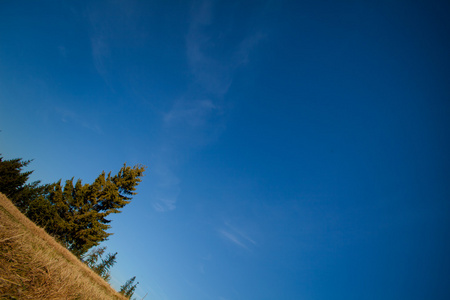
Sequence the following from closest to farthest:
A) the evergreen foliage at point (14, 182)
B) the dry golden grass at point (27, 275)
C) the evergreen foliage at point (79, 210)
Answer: the dry golden grass at point (27, 275)
the evergreen foliage at point (79, 210)
the evergreen foliage at point (14, 182)

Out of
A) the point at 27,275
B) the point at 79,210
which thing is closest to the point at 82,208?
the point at 79,210

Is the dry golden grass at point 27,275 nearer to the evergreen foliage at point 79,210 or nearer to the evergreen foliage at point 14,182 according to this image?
the evergreen foliage at point 79,210

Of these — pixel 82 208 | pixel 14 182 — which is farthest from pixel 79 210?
pixel 14 182

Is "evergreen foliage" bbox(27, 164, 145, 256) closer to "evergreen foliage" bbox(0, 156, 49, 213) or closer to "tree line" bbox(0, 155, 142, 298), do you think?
"tree line" bbox(0, 155, 142, 298)

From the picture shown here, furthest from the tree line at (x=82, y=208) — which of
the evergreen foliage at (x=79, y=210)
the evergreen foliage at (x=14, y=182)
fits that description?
the evergreen foliage at (x=14, y=182)

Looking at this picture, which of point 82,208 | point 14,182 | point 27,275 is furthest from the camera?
point 14,182

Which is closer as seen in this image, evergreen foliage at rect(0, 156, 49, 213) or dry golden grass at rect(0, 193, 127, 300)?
dry golden grass at rect(0, 193, 127, 300)

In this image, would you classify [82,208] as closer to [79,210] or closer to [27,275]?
[79,210]

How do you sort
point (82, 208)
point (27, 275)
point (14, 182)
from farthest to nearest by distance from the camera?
point (14, 182), point (82, 208), point (27, 275)

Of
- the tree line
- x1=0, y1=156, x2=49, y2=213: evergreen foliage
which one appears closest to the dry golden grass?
the tree line

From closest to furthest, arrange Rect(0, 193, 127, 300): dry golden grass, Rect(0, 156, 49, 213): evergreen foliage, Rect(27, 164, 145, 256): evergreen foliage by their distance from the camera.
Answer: Rect(0, 193, 127, 300): dry golden grass → Rect(27, 164, 145, 256): evergreen foliage → Rect(0, 156, 49, 213): evergreen foliage

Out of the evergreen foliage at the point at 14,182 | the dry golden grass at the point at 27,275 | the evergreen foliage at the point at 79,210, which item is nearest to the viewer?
the dry golden grass at the point at 27,275

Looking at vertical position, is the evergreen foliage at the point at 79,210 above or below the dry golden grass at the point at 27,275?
above

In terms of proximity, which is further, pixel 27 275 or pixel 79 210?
pixel 79 210
